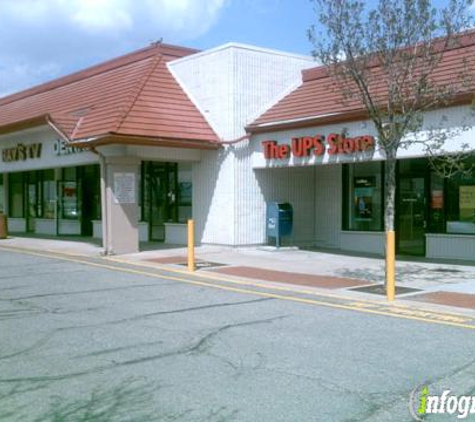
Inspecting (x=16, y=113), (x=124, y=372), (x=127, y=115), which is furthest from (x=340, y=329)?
(x=16, y=113)

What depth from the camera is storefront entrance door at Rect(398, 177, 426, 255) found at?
16.6 meters

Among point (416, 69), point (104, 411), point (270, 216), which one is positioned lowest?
point (104, 411)

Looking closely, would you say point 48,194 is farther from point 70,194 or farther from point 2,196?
point 2,196

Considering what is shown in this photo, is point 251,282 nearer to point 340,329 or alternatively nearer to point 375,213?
point 340,329

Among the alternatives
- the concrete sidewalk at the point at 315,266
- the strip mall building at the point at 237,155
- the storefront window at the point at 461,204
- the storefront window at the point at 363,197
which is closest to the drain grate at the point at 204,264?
the concrete sidewalk at the point at 315,266

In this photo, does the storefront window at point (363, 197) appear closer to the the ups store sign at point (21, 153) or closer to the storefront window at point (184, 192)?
the storefront window at point (184, 192)

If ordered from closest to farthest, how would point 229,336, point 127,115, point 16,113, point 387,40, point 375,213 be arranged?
point 229,336 < point 387,40 < point 127,115 < point 375,213 < point 16,113

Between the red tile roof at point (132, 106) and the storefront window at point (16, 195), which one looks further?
the storefront window at point (16, 195)

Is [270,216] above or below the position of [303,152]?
below

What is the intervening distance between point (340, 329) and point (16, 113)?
20.6 metres

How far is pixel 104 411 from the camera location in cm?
500

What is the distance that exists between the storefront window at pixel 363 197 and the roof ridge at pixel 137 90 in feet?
20.9

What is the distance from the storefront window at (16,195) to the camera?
86.9 feet

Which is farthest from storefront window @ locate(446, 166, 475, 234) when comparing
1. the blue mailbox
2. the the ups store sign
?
the the ups store sign
